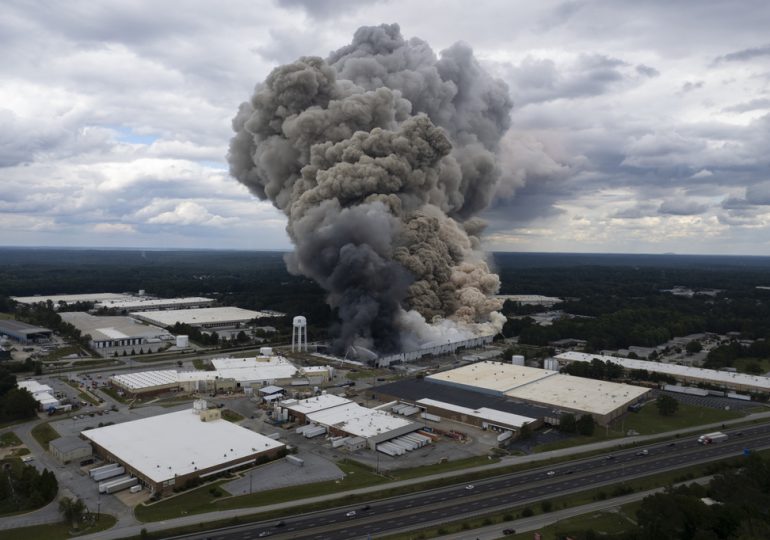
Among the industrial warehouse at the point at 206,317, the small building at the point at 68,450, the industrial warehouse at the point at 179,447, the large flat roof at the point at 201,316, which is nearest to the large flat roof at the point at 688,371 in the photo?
the industrial warehouse at the point at 179,447

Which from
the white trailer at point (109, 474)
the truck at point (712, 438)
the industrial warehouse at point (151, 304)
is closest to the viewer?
the white trailer at point (109, 474)

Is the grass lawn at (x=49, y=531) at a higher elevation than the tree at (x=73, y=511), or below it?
below

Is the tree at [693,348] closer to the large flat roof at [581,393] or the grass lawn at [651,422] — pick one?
the large flat roof at [581,393]

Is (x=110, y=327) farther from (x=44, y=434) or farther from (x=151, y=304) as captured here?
(x=44, y=434)

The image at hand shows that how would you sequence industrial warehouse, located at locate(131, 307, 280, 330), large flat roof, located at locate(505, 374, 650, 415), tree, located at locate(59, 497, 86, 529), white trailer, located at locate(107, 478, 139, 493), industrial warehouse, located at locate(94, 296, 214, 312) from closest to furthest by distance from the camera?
tree, located at locate(59, 497, 86, 529), white trailer, located at locate(107, 478, 139, 493), large flat roof, located at locate(505, 374, 650, 415), industrial warehouse, located at locate(131, 307, 280, 330), industrial warehouse, located at locate(94, 296, 214, 312)

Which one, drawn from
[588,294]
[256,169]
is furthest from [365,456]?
[588,294]

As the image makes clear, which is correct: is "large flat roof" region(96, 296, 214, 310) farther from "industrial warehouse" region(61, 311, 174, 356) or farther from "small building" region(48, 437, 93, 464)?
"small building" region(48, 437, 93, 464)

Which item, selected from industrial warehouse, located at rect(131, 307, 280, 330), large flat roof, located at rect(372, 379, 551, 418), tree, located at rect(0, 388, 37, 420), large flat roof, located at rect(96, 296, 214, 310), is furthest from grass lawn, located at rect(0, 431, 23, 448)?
large flat roof, located at rect(96, 296, 214, 310)
